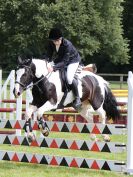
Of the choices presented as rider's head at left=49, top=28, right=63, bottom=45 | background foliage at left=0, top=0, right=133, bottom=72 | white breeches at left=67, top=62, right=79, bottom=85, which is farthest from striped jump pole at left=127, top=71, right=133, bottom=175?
background foliage at left=0, top=0, right=133, bottom=72

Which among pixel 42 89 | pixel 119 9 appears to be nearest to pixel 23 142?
pixel 42 89

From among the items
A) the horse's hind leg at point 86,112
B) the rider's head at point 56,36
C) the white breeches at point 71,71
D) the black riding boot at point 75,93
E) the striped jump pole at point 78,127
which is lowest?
the horse's hind leg at point 86,112

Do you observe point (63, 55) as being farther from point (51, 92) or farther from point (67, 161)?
point (67, 161)

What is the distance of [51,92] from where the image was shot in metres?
8.42

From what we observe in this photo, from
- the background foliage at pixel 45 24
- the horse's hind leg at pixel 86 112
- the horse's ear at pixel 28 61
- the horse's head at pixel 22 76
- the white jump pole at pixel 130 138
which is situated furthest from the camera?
the background foliage at pixel 45 24

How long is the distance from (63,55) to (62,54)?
0.03 m

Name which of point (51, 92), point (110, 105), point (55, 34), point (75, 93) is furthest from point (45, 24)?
point (51, 92)

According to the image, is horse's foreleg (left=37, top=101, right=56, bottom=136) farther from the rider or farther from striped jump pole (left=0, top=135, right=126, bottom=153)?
the rider

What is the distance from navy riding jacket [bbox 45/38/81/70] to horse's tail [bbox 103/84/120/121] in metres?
1.46

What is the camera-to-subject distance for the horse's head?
7.74 metres

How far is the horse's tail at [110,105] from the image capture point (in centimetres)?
1016

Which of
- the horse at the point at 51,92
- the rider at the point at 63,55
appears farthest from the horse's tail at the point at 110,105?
the rider at the point at 63,55

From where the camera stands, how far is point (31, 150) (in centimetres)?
948

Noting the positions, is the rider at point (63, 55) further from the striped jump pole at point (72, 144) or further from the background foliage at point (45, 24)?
the background foliage at point (45, 24)
